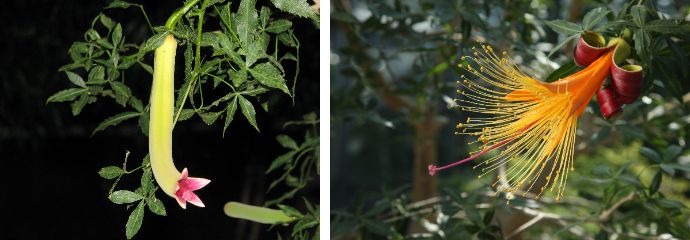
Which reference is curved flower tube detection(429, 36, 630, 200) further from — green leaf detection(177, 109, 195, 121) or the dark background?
the dark background

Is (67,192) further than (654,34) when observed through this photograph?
Yes

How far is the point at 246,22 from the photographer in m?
0.81

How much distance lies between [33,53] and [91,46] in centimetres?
103

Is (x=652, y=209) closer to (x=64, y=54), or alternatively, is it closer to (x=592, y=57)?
(x=592, y=57)

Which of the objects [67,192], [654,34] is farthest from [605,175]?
[67,192]

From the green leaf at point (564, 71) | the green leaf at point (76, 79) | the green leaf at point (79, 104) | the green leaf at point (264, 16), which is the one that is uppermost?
the green leaf at point (264, 16)

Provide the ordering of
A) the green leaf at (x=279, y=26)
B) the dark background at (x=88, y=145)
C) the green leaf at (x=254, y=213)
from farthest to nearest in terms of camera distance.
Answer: the dark background at (x=88, y=145), the green leaf at (x=254, y=213), the green leaf at (x=279, y=26)

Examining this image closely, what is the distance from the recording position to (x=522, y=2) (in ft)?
5.34

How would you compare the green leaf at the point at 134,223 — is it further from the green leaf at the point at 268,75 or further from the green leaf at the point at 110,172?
the green leaf at the point at 268,75

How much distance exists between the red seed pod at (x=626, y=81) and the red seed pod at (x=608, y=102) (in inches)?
0.5

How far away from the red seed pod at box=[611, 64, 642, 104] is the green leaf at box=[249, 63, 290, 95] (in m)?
0.42

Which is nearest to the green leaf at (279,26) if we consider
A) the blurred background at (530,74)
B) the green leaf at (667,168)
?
the blurred background at (530,74)

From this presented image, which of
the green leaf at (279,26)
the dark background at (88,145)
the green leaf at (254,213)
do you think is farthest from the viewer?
the dark background at (88,145)

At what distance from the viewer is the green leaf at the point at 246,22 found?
811mm
